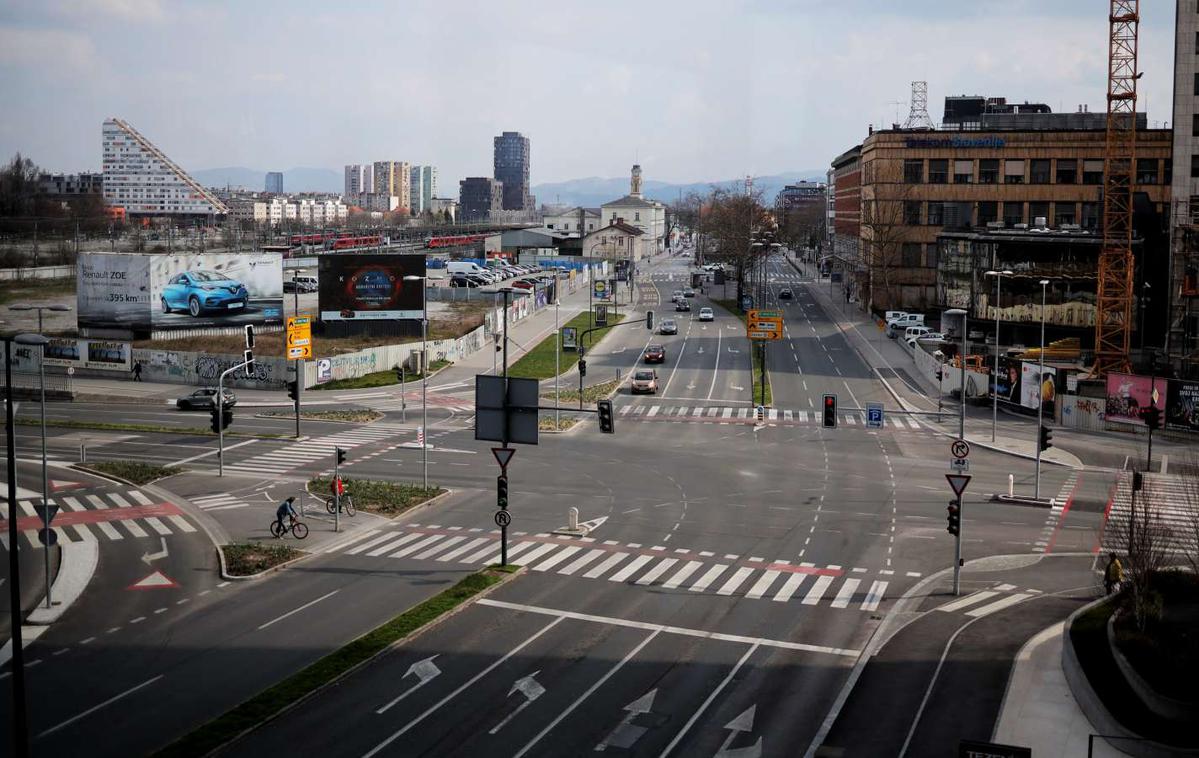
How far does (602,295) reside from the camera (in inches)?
4498

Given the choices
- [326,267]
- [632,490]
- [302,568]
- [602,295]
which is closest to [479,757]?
[302,568]

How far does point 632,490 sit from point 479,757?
81.1 ft

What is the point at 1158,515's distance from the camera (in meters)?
28.6

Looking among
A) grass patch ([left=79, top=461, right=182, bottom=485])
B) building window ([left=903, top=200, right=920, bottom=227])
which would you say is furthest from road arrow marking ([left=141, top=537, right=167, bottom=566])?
building window ([left=903, top=200, right=920, bottom=227])

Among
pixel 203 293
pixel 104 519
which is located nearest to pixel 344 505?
pixel 104 519

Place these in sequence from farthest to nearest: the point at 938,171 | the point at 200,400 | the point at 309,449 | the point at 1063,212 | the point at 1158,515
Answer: the point at 938,171 < the point at 1063,212 < the point at 200,400 < the point at 309,449 < the point at 1158,515

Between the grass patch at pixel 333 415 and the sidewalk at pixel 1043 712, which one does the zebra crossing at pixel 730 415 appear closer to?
the grass patch at pixel 333 415

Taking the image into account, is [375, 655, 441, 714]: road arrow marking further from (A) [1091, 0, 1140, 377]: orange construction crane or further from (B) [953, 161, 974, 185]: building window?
(B) [953, 161, 974, 185]: building window

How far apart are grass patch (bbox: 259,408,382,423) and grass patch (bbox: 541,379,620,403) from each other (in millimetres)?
10095

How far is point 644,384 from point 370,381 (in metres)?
17.7

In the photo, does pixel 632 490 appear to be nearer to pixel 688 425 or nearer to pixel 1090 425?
pixel 688 425

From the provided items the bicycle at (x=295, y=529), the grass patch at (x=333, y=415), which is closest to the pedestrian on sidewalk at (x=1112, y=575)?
the bicycle at (x=295, y=529)

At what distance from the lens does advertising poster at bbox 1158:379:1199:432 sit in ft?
180

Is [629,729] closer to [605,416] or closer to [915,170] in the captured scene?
[605,416]
